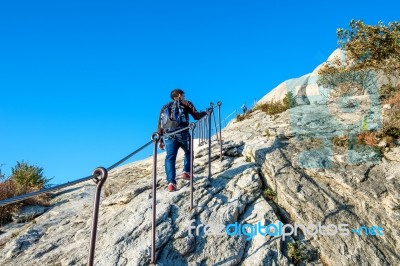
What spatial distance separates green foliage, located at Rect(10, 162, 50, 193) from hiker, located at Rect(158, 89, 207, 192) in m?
6.52

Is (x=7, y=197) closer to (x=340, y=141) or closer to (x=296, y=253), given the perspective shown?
(x=296, y=253)

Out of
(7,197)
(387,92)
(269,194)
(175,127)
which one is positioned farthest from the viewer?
(387,92)

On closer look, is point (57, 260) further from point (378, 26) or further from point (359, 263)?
point (378, 26)

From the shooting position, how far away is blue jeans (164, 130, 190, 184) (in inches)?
304

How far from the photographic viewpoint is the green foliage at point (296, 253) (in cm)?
605

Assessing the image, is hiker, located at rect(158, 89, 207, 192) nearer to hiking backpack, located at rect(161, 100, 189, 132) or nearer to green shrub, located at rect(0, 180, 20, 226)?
hiking backpack, located at rect(161, 100, 189, 132)

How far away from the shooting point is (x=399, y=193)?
25.1 feet

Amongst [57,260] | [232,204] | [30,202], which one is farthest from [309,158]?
[30,202]

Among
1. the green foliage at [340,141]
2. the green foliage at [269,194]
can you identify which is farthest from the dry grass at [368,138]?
the green foliage at [269,194]

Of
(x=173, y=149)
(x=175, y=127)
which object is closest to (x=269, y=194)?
(x=173, y=149)

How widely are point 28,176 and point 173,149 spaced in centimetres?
737

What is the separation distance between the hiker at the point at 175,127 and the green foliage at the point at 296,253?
277 centimetres

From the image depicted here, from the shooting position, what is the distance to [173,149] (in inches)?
311

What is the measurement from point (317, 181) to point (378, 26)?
1755cm
